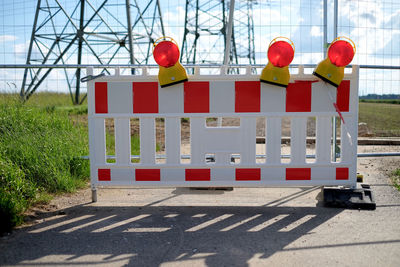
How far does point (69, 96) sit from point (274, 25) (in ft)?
13.7

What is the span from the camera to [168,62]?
11.4 ft

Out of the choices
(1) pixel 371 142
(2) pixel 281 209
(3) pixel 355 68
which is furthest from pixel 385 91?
(2) pixel 281 209

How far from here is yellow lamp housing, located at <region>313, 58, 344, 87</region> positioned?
353 cm

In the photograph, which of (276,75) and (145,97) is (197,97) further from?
(276,75)

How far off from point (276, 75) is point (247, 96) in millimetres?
341

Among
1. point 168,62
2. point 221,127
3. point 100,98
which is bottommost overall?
point 221,127

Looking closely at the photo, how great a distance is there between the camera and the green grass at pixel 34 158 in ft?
11.3

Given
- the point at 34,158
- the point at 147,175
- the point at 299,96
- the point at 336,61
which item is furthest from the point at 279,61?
the point at 34,158

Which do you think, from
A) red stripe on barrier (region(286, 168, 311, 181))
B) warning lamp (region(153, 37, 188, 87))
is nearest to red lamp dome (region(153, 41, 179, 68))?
warning lamp (region(153, 37, 188, 87))

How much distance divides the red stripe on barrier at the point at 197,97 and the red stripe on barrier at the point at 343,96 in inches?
51.0

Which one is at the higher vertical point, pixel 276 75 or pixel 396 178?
pixel 276 75

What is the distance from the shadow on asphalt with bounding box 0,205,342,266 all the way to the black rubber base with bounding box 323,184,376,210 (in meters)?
0.14

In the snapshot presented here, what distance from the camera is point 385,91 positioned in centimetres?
640

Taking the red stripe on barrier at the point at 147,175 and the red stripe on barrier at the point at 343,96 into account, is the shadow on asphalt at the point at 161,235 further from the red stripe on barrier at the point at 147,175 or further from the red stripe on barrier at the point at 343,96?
the red stripe on barrier at the point at 343,96
